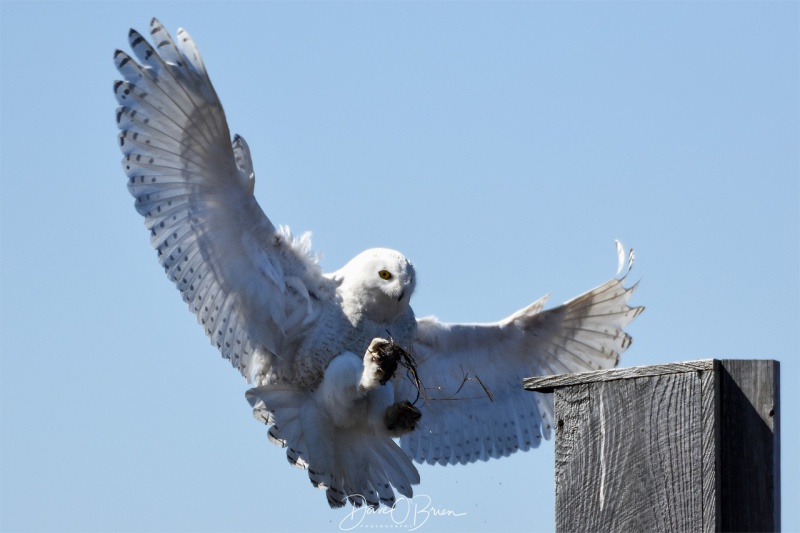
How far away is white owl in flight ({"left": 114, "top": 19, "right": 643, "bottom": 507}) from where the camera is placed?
245 inches

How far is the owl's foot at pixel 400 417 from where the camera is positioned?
6527 millimetres

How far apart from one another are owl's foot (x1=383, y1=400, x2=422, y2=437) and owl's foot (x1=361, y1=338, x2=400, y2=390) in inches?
14.1

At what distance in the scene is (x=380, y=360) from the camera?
612 centimetres

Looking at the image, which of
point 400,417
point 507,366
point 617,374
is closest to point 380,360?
point 400,417

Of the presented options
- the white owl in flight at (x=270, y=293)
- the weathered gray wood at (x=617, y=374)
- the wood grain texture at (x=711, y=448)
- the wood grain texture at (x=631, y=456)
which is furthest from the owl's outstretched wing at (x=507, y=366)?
the wood grain texture at (x=711, y=448)

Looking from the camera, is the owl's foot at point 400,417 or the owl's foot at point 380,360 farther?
the owl's foot at point 400,417

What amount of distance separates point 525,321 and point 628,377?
13.0 feet

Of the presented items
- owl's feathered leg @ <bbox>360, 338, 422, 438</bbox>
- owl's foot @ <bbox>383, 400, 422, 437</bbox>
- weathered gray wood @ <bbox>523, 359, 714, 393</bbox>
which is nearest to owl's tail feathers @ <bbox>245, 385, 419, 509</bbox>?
owl's foot @ <bbox>383, 400, 422, 437</bbox>

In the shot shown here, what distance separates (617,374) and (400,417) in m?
2.96

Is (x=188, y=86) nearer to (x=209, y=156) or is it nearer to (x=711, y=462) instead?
(x=209, y=156)

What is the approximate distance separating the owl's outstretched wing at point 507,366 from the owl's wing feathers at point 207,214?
1192 mm

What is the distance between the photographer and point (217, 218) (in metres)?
6.43

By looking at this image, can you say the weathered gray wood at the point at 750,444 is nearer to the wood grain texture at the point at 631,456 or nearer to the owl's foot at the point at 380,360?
the wood grain texture at the point at 631,456

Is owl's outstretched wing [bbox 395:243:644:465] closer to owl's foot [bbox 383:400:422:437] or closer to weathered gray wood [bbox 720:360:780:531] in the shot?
owl's foot [bbox 383:400:422:437]
